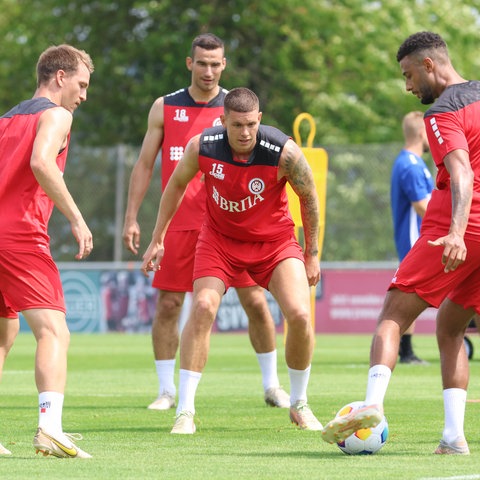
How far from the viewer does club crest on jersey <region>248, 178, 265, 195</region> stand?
8.70 m

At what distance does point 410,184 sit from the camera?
47.1ft

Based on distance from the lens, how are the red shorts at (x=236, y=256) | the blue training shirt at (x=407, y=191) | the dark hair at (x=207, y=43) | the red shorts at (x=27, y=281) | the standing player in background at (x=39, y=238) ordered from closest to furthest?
the standing player in background at (x=39, y=238) → the red shorts at (x=27, y=281) → the red shorts at (x=236, y=256) → the dark hair at (x=207, y=43) → the blue training shirt at (x=407, y=191)

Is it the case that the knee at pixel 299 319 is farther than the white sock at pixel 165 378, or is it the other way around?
the white sock at pixel 165 378

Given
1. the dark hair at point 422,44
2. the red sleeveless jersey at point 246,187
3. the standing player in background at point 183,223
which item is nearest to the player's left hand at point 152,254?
the red sleeveless jersey at point 246,187

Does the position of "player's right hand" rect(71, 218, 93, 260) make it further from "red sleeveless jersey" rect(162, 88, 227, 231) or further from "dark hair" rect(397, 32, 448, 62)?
"red sleeveless jersey" rect(162, 88, 227, 231)

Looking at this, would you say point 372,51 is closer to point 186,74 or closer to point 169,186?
point 186,74

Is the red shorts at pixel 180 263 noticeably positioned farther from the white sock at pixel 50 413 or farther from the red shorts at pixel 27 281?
the white sock at pixel 50 413

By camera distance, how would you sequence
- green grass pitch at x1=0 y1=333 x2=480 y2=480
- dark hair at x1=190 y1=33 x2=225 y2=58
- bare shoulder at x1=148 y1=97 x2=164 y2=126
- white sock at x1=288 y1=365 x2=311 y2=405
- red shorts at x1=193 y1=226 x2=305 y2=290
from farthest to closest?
bare shoulder at x1=148 y1=97 x2=164 y2=126
dark hair at x1=190 y1=33 x2=225 y2=58
white sock at x1=288 y1=365 x2=311 y2=405
red shorts at x1=193 y1=226 x2=305 y2=290
green grass pitch at x1=0 y1=333 x2=480 y2=480

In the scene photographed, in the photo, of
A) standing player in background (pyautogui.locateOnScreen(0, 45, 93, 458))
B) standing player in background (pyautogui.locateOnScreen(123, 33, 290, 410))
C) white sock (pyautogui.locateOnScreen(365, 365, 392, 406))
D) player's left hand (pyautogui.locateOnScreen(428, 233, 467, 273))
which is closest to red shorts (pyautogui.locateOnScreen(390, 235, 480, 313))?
player's left hand (pyautogui.locateOnScreen(428, 233, 467, 273))

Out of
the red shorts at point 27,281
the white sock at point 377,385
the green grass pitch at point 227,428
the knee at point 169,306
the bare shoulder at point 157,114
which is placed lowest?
the green grass pitch at point 227,428

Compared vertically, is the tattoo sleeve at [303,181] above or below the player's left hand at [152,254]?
above

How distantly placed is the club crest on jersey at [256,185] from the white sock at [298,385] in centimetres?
126

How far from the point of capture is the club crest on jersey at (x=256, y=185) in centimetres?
870

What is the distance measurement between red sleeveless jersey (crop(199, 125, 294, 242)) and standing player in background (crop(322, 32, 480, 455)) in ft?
4.64
